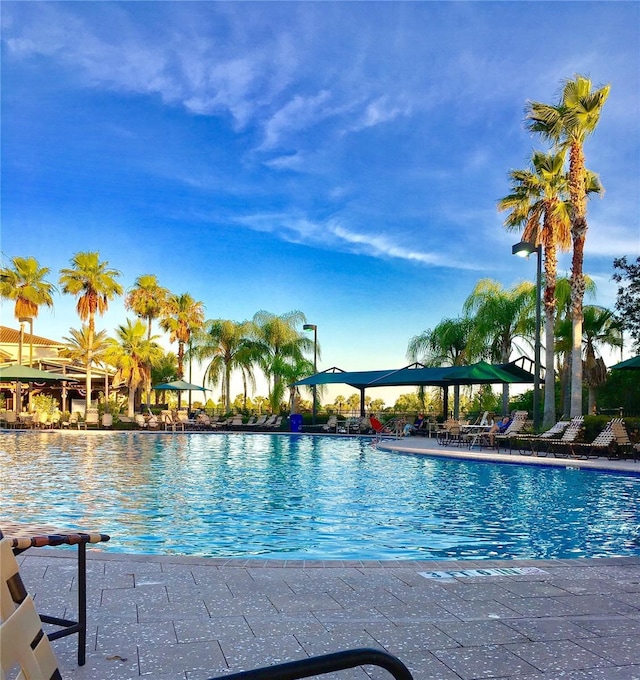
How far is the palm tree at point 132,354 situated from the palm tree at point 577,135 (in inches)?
1070

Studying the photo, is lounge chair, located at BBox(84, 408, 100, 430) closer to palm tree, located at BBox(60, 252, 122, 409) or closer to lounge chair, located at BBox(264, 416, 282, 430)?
palm tree, located at BBox(60, 252, 122, 409)

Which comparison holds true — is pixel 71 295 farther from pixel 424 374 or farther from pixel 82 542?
pixel 82 542

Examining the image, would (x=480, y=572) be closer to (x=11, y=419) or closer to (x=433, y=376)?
(x=433, y=376)

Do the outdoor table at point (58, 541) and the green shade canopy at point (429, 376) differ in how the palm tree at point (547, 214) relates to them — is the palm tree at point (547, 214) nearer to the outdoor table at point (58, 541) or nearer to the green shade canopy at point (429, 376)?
the green shade canopy at point (429, 376)

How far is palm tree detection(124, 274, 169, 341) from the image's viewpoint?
41000mm

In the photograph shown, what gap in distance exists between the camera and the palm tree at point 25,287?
35562mm

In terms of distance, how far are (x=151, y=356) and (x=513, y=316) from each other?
22.3 m

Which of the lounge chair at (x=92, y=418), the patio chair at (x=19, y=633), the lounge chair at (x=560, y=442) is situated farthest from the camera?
the lounge chair at (x=92, y=418)

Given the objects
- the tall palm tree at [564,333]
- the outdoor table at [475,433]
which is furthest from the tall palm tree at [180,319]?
the tall palm tree at [564,333]

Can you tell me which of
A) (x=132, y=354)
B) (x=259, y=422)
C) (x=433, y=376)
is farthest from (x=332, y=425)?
(x=132, y=354)

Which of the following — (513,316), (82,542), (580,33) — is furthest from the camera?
(513,316)

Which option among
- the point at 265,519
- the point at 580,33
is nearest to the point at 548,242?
the point at 580,33

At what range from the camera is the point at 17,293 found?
35.5m

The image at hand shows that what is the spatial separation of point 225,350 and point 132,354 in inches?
240
